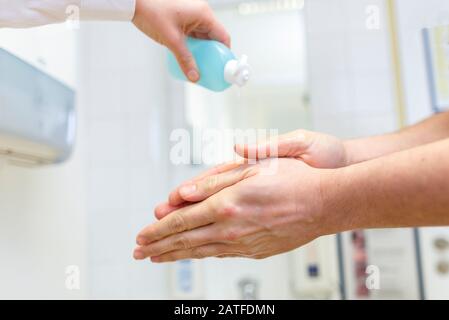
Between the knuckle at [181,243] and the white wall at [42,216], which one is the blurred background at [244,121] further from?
the knuckle at [181,243]

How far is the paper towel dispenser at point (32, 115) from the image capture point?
0.78 meters

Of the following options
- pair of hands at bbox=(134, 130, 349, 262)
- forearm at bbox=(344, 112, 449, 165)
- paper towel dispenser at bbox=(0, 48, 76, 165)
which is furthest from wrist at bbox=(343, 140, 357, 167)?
paper towel dispenser at bbox=(0, 48, 76, 165)

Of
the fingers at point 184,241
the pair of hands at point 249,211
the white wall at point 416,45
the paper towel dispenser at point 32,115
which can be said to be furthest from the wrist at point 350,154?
the paper towel dispenser at point 32,115

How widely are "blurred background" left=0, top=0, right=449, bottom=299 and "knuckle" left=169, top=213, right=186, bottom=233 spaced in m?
0.45

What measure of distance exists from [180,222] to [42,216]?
0.47m

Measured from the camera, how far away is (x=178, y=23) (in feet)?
2.59

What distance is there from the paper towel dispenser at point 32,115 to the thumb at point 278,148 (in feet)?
1.31

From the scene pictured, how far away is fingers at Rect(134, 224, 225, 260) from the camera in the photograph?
0.72m

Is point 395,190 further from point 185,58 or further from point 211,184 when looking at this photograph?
point 185,58

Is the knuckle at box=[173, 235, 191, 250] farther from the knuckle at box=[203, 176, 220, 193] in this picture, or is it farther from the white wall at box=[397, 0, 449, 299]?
the white wall at box=[397, 0, 449, 299]

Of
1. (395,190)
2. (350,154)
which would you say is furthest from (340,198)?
(350,154)

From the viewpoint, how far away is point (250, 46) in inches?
57.1
